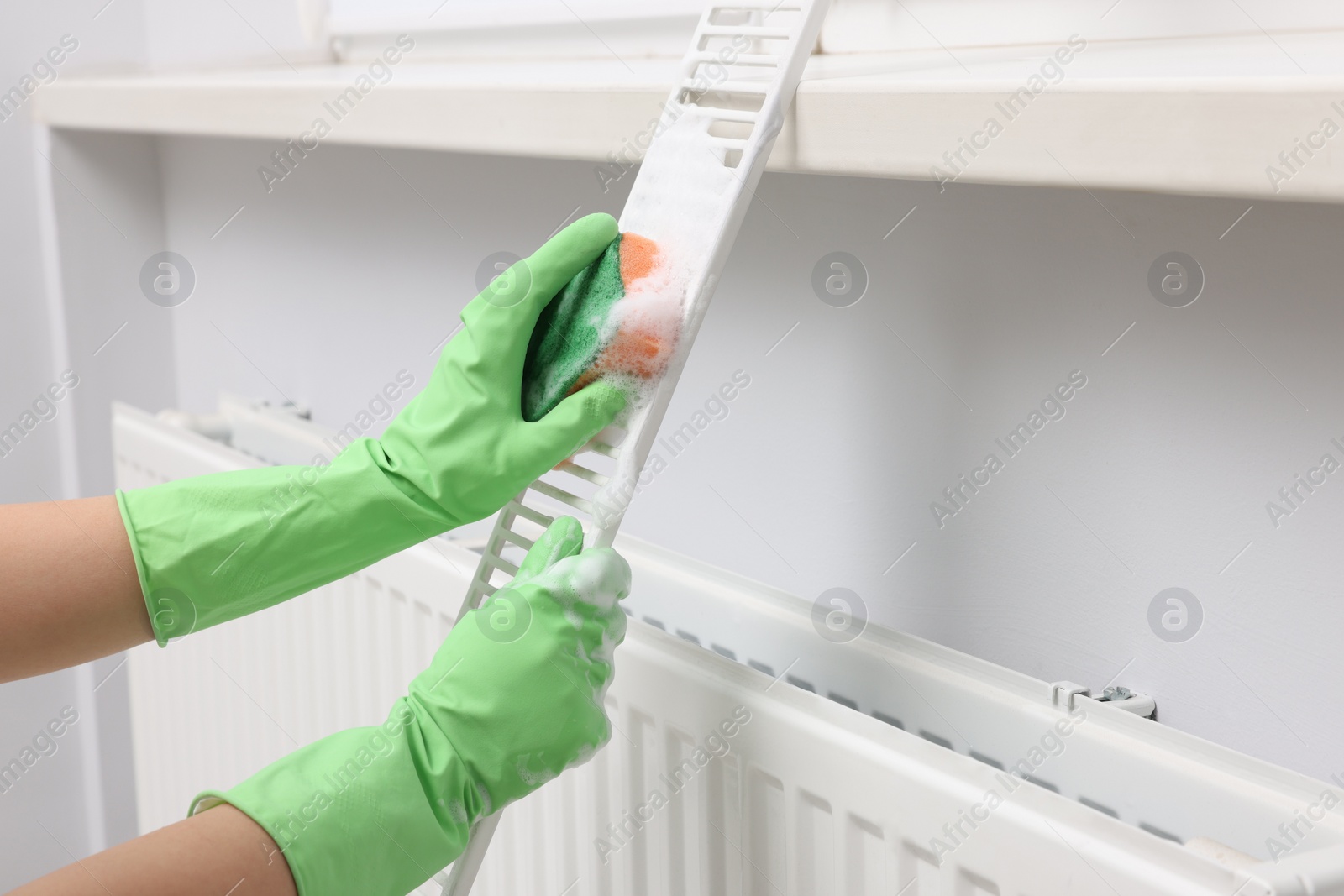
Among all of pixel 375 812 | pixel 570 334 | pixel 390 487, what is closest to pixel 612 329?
pixel 570 334

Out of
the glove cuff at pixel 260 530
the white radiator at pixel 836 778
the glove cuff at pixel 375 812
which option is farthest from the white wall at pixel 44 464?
the glove cuff at pixel 375 812

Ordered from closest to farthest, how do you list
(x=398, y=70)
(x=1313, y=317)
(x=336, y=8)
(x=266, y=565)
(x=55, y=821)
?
(x=1313, y=317) → (x=266, y=565) → (x=398, y=70) → (x=336, y=8) → (x=55, y=821)

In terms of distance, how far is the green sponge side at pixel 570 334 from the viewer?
594 mm

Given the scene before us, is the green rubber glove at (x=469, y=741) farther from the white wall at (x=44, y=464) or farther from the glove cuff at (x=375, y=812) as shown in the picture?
the white wall at (x=44, y=464)

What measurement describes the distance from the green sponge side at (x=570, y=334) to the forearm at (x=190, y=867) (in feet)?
0.83

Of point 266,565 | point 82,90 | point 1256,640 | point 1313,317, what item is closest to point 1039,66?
point 1313,317

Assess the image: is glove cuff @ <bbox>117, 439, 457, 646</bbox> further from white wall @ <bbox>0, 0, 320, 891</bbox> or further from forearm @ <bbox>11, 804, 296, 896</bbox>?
white wall @ <bbox>0, 0, 320, 891</bbox>

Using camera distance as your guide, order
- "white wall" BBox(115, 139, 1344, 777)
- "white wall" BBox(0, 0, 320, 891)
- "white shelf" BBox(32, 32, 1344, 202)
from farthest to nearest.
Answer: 1. "white wall" BBox(0, 0, 320, 891)
2. "white wall" BBox(115, 139, 1344, 777)
3. "white shelf" BBox(32, 32, 1344, 202)

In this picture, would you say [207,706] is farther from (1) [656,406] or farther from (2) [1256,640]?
(2) [1256,640]

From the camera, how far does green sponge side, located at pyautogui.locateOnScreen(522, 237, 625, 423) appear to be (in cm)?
59

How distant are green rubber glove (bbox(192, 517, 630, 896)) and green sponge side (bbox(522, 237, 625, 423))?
2.6 inches

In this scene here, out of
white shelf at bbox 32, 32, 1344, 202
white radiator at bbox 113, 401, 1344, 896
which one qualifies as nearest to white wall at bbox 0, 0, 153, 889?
white shelf at bbox 32, 32, 1344, 202

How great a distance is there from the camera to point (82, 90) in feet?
4.07

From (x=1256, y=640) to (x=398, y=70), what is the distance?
2.77ft
